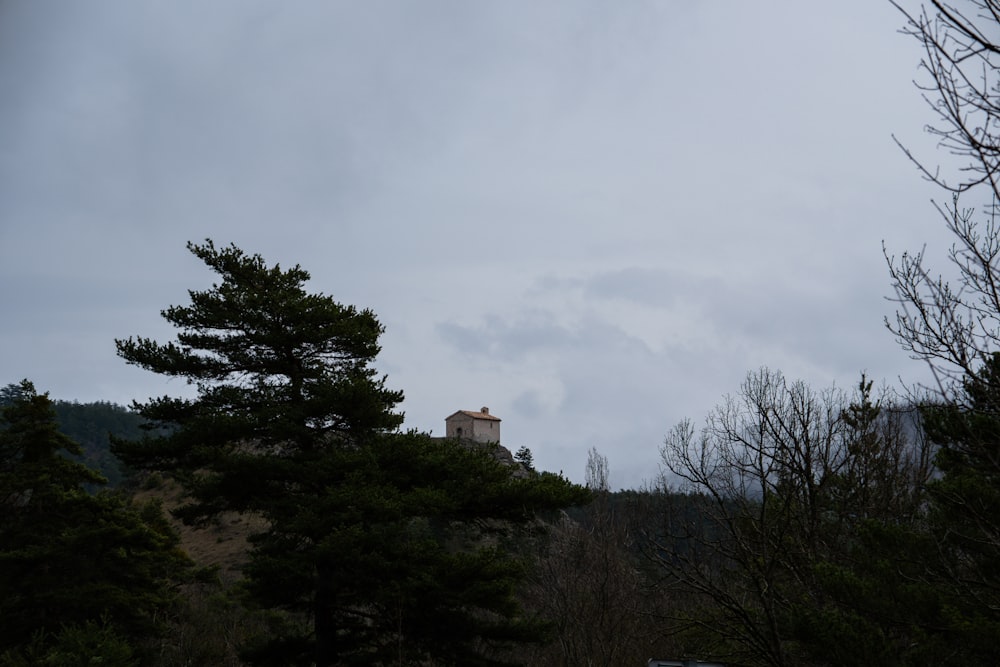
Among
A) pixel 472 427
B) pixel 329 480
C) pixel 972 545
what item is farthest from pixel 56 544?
pixel 472 427

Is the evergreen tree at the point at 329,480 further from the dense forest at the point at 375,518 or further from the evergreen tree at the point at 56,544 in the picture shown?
the evergreen tree at the point at 56,544

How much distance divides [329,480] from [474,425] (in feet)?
216

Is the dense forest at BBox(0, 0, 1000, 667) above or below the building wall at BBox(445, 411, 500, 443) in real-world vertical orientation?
below

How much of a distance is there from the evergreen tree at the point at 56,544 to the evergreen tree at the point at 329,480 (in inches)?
261

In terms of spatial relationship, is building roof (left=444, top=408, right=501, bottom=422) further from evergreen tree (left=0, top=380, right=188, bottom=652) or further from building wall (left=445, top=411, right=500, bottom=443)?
evergreen tree (left=0, top=380, right=188, bottom=652)

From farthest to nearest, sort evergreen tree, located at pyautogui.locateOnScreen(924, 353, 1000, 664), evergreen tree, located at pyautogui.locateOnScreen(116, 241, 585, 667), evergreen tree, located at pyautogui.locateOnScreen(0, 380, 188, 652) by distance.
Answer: evergreen tree, located at pyautogui.locateOnScreen(0, 380, 188, 652)
evergreen tree, located at pyautogui.locateOnScreen(116, 241, 585, 667)
evergreen tree, located at pyautogui.locateOnScreen(924, 353, 1000, 664)

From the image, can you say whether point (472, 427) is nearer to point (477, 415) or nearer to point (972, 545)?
point (477, 415)

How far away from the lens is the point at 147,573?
918 inches

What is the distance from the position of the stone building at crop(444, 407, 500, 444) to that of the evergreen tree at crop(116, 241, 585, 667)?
62943 mm

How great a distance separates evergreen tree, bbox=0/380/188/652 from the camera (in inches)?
814

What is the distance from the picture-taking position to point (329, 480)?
54.2 feet

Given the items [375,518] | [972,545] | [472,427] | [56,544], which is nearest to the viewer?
[972,545]

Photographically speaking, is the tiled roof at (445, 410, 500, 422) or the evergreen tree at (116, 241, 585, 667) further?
the tiled roof at (445, 410, 500, 422)

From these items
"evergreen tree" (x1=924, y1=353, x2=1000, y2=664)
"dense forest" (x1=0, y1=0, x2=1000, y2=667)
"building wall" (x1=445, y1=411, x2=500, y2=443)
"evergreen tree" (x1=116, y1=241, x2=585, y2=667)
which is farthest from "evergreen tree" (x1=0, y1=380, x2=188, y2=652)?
"building wall" (x1=445, y1=411, x2=500, y2=443)
